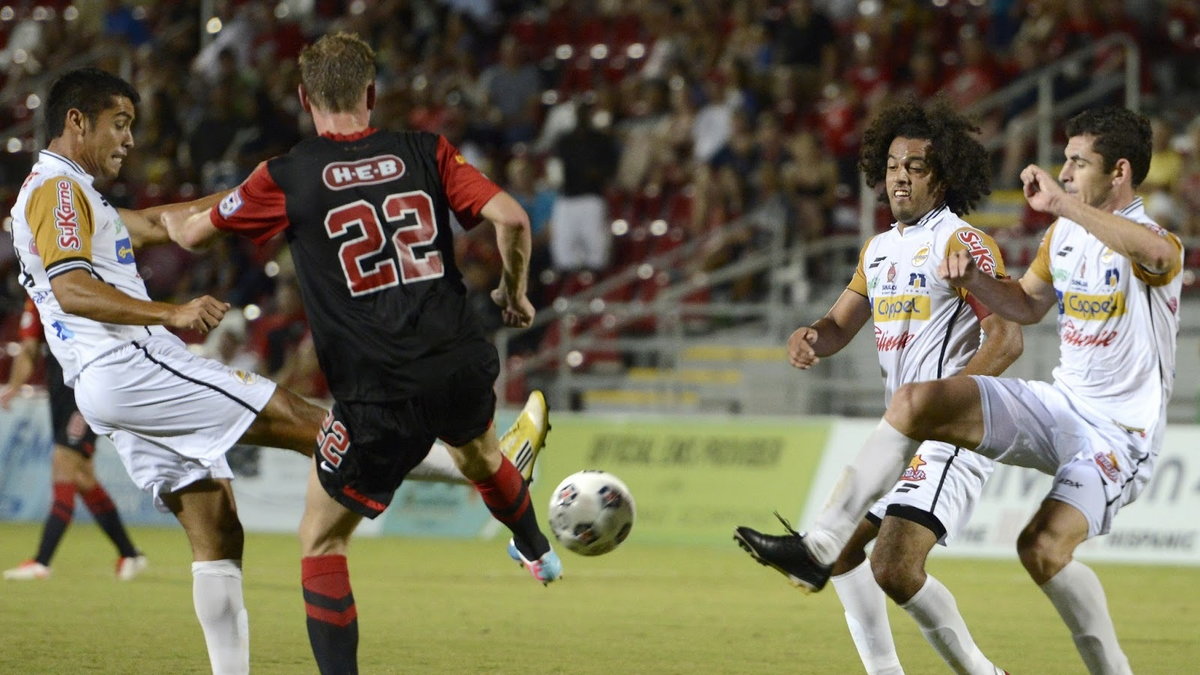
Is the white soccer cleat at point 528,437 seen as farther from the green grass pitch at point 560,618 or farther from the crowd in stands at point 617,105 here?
the crowd in stands at point 617,105

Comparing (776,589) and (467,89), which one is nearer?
(776,589)

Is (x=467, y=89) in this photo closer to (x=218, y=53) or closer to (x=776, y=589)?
(x=218, y=53)

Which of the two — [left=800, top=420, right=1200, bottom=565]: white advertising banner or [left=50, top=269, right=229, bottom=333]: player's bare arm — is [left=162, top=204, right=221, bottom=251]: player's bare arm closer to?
[left=50, top=269, right=229, bottom=333]: player's bare arm

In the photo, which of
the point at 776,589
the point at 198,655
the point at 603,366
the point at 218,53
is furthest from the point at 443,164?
the point at 218,53

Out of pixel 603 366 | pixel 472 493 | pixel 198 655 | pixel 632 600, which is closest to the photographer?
pixel 198 655

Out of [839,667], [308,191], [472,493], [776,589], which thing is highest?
[308,191]

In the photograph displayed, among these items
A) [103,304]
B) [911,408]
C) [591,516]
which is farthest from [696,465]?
[911,408]

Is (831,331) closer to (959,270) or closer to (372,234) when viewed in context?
(959,270)

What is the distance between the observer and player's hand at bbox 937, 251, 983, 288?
5.91 meters

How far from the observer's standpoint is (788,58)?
64.2 ft

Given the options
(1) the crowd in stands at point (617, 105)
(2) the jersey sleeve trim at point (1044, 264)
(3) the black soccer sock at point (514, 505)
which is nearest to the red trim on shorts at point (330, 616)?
(3) the black soccer sock at point (514, 505)

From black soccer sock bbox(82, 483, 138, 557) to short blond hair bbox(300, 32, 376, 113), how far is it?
6464 mm

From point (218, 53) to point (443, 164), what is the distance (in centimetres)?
1761

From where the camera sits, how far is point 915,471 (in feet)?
21.7
